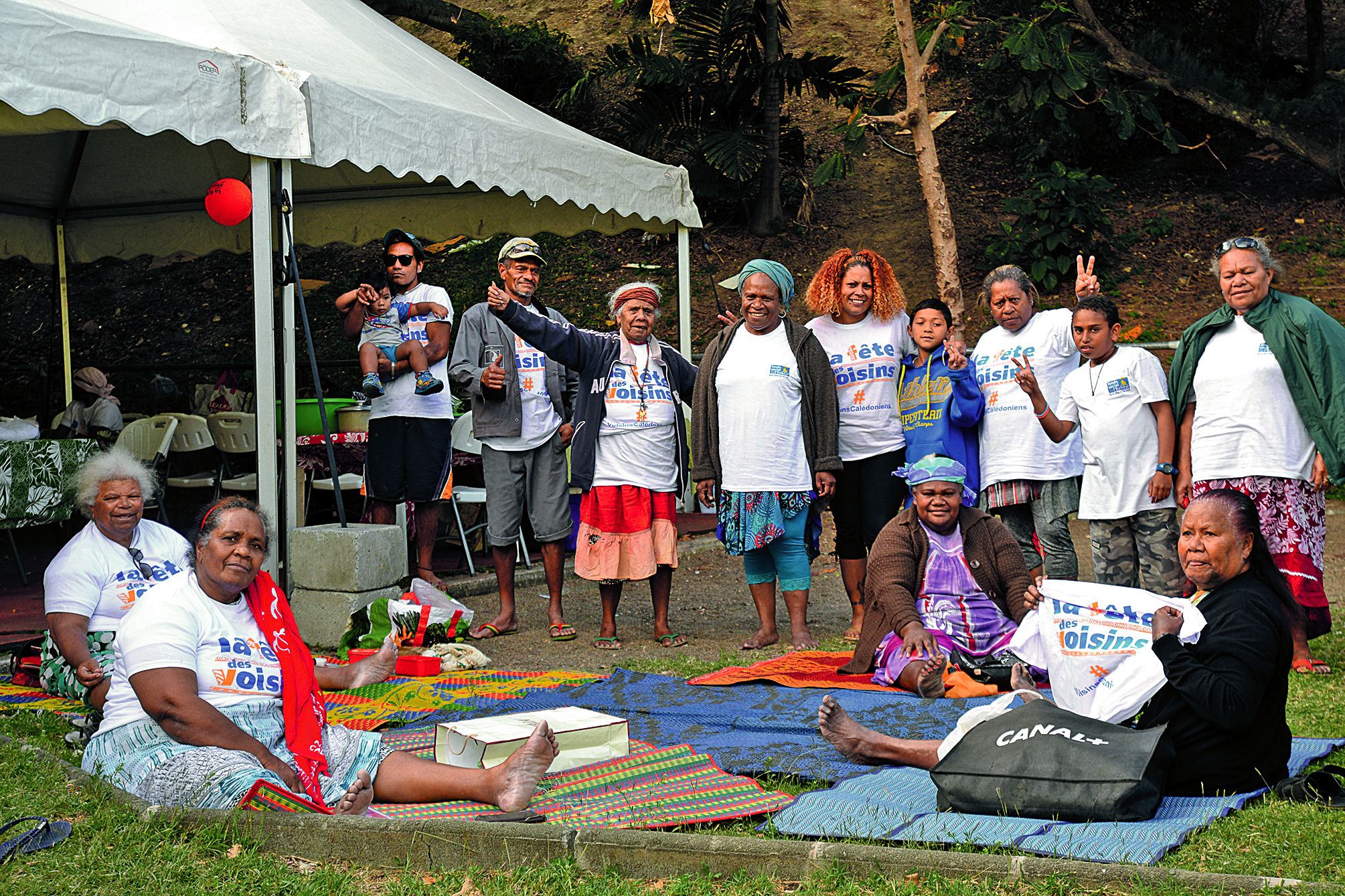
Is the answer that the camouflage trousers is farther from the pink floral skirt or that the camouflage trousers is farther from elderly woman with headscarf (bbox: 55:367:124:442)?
elderly woman with headscarf (bbox: 55:367:124:442)

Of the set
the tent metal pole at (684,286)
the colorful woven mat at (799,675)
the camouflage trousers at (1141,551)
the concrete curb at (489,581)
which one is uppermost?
the tent metal pole at (684,286)

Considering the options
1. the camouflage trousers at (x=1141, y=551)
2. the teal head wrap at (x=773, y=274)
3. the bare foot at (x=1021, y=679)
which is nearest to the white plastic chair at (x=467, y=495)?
the teal head wrap at (x=773, y=274)

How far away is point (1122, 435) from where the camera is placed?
594 cm

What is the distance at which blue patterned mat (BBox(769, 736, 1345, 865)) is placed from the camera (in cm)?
318

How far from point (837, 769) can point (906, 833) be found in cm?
77

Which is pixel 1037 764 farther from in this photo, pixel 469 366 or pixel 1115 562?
pixel 469 366

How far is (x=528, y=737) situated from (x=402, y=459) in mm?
3870

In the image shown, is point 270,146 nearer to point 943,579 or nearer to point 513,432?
point 513,432

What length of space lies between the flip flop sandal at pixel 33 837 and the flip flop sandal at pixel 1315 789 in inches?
132

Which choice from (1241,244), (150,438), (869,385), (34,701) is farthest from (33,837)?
(150,438)

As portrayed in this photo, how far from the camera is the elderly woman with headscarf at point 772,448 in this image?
6.51 metres

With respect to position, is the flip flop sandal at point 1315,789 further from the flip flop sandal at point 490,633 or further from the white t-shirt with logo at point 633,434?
the flip flop sandal at point 490,633

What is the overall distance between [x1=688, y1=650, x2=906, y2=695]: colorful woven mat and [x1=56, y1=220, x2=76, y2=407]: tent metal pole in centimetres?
779

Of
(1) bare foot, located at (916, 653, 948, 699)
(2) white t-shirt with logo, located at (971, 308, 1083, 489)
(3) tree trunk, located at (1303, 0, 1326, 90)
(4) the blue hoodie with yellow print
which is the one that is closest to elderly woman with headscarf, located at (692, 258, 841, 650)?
(4) the blue hoodie with yellow print
